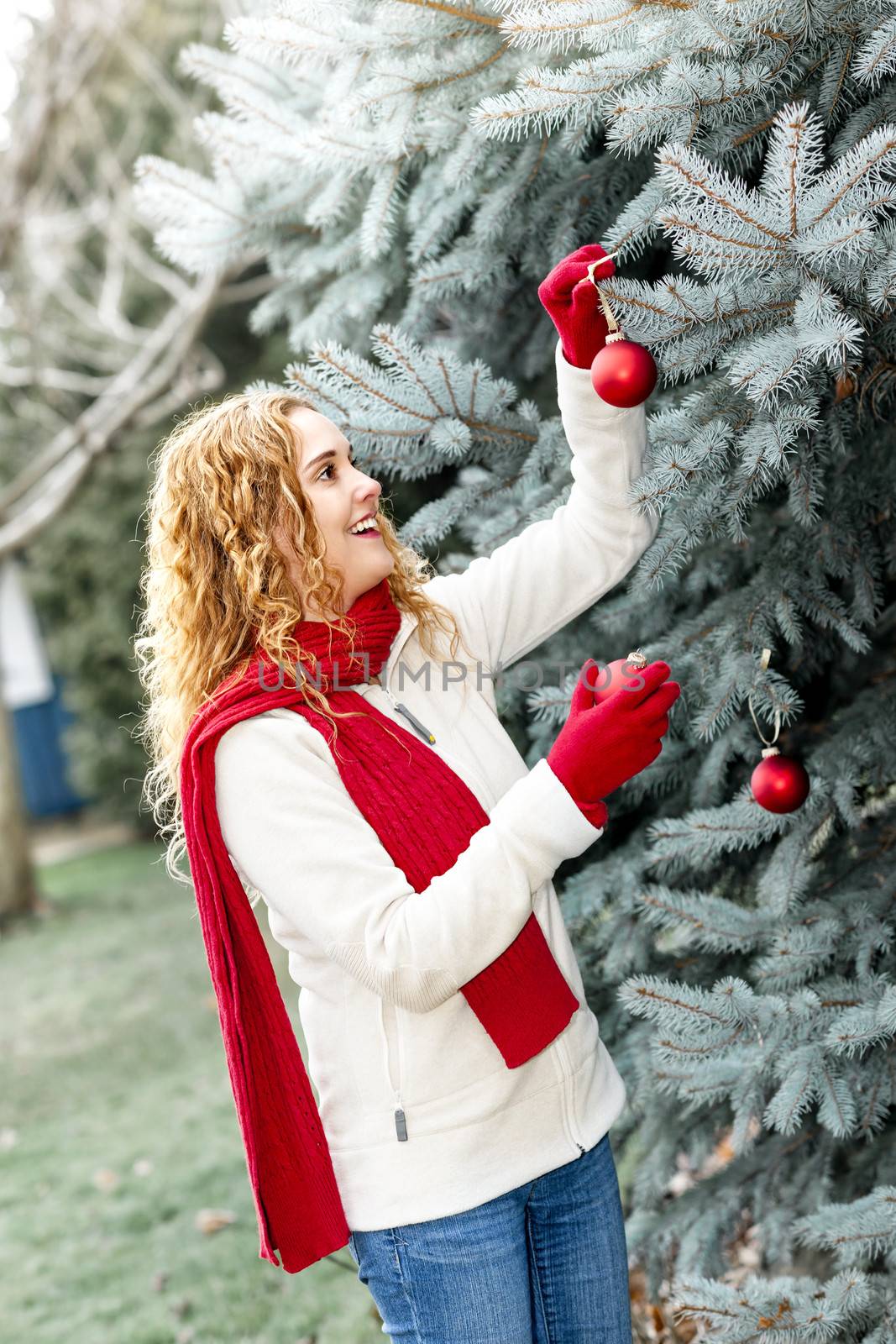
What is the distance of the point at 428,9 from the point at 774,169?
2.41ft

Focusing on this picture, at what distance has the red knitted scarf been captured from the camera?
1522mm

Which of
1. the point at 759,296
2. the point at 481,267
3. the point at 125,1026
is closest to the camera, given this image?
the point at 759,296

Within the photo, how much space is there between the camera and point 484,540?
205 cm

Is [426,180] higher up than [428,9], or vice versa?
[428,9]

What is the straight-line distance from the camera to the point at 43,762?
1190 centimetres

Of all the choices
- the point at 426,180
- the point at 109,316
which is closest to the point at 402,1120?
the point at 426,180

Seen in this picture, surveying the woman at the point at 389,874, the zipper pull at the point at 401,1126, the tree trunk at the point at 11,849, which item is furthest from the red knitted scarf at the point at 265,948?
the tree trunk at the point at 11,849

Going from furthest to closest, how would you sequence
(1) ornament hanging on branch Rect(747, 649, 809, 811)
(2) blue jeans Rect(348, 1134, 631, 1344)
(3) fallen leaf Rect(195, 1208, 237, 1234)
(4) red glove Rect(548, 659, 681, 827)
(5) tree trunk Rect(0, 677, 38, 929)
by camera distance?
(5) tree trunk Rect(0, 677, 38, 929), (3) fallen leaf Rect(195, 1208, 237, 1234), (1) ornament hanging on branch Rect(747, 649, 809, 811), (2) blue jeans Rect(348, 1134, 631, 1344), (4) red glove Rect(548, 659, 681, 827)

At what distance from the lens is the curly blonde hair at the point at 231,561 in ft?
5.18

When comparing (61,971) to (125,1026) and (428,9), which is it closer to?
(125,1026)

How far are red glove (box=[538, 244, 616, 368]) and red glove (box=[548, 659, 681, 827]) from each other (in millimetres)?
442

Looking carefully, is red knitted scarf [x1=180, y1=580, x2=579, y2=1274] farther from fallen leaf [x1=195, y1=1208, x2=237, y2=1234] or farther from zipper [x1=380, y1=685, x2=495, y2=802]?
fallen leaf [x1=195, y1=1208, x2=237, y2=1234]

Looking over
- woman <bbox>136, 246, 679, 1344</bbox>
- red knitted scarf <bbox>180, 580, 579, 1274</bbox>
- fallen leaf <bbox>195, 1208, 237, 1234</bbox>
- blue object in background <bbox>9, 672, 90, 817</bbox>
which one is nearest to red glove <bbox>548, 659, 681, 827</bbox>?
woman <bbox>136, 246, 679, 1344</bbox>

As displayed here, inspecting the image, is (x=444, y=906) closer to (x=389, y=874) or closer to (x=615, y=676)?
(x=389, y=874)
